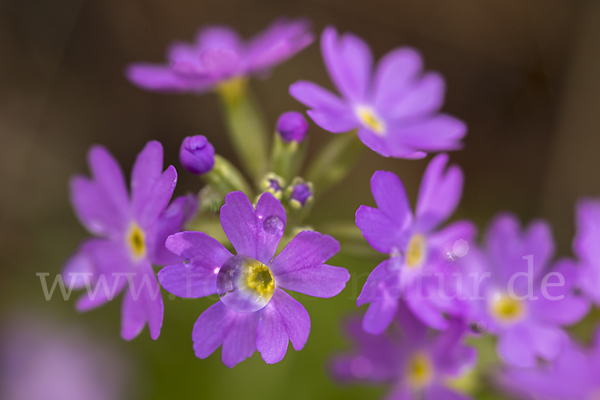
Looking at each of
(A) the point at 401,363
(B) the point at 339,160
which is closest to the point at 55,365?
(A) the point at 401,363

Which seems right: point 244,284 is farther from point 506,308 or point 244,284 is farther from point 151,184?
point 506,308

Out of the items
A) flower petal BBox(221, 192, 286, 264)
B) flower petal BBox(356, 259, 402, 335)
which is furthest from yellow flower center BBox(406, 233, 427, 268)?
flower petal BBox(221, 192, 286, 264)

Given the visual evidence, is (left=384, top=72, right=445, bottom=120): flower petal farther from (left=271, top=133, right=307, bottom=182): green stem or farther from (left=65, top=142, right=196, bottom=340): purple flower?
(left=65, top=142, right=196, bottom=340): purple flower

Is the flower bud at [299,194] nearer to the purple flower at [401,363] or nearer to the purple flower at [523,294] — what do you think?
the purple flower at [401,363]


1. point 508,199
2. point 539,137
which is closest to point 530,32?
point 539,137

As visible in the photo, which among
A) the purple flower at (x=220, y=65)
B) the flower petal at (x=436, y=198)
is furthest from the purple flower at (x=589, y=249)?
the purple flower at (x=220, y=65)
